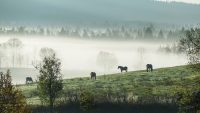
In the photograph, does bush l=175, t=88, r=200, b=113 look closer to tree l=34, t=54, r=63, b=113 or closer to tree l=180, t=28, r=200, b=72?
tree l=180, t=28, r=200, b=72

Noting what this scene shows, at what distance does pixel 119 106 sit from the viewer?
54.8 meters

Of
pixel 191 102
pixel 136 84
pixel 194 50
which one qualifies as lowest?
pixel 191 102

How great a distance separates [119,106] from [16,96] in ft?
63.2

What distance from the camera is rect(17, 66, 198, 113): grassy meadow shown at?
54344mm

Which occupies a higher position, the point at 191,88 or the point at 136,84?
the point at 191,88

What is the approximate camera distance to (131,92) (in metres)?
60.5

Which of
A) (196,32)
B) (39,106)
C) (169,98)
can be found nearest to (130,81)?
(169,98)

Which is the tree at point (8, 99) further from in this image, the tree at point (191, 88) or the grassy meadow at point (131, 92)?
the tree at point (191, 88)

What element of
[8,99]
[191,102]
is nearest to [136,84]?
[191,102]

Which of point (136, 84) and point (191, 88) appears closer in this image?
point (191, 88)

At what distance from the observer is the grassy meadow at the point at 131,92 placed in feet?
178

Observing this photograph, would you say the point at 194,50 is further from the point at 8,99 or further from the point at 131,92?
the point at 8,99

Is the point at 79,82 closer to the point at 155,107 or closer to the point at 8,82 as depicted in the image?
the point at 155,107

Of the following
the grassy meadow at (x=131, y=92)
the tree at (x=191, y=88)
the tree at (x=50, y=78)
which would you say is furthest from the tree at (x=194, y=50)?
the tree at (x=50, y=78)
